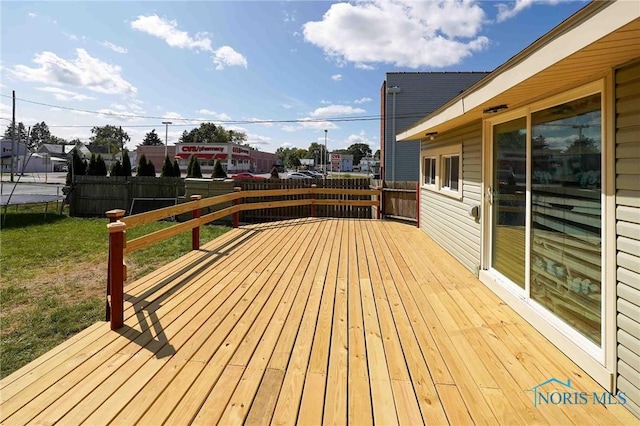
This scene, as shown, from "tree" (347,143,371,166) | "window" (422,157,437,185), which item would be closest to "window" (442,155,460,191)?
"window" (422,157,437,185)

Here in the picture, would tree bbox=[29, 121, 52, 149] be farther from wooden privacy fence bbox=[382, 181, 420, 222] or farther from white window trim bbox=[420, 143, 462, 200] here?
white window trim bbox=[420, 143, 462, 200]

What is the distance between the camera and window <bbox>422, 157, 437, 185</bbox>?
762cm

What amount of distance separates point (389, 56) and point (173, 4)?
11.4 metres

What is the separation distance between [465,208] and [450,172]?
1453 mm

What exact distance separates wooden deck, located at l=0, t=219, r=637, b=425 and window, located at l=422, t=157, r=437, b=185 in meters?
3.79

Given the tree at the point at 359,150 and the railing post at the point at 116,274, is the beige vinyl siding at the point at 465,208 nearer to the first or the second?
the railing post at the point at 116,274

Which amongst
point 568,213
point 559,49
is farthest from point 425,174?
point 559,49

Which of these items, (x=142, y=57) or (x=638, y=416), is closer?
(x=638, y=416)

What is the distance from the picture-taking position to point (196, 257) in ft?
17.5

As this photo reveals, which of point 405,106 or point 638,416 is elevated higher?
point 405,106

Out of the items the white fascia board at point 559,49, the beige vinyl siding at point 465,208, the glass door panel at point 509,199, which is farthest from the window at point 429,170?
the white fascia board at point 559,49

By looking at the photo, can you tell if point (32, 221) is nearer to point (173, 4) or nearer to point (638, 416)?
point (173, 4)

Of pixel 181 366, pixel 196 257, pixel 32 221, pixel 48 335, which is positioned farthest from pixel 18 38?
pixel 181 366

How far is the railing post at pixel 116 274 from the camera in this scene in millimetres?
2885
